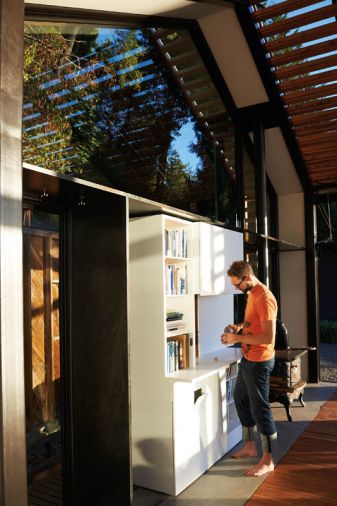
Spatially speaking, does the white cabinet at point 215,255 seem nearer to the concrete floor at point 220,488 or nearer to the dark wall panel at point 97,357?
the dark wall panel at point 97,357

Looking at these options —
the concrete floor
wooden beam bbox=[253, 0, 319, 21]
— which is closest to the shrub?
the concrete floor

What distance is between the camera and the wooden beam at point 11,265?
5.21ft

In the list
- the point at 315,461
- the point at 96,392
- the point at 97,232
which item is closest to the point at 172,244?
the point at 97,232

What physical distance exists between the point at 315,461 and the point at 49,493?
95.9 inches

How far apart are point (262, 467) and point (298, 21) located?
456cm

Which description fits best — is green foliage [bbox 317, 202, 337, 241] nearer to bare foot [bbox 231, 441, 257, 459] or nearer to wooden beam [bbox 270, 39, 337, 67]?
wooden beam [bbox 270, 39, 337, 67]

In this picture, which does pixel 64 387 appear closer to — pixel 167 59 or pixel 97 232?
pixel 97 232

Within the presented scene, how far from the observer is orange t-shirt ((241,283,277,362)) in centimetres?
374

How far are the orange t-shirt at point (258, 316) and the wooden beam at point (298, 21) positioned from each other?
3.01 m

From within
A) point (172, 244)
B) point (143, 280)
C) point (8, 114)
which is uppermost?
point (8, 114)

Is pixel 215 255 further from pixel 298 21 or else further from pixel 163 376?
pixel 298 21

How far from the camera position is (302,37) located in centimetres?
490

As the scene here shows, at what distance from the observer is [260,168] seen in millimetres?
5914

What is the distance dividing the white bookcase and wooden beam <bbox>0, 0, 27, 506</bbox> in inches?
78.9
